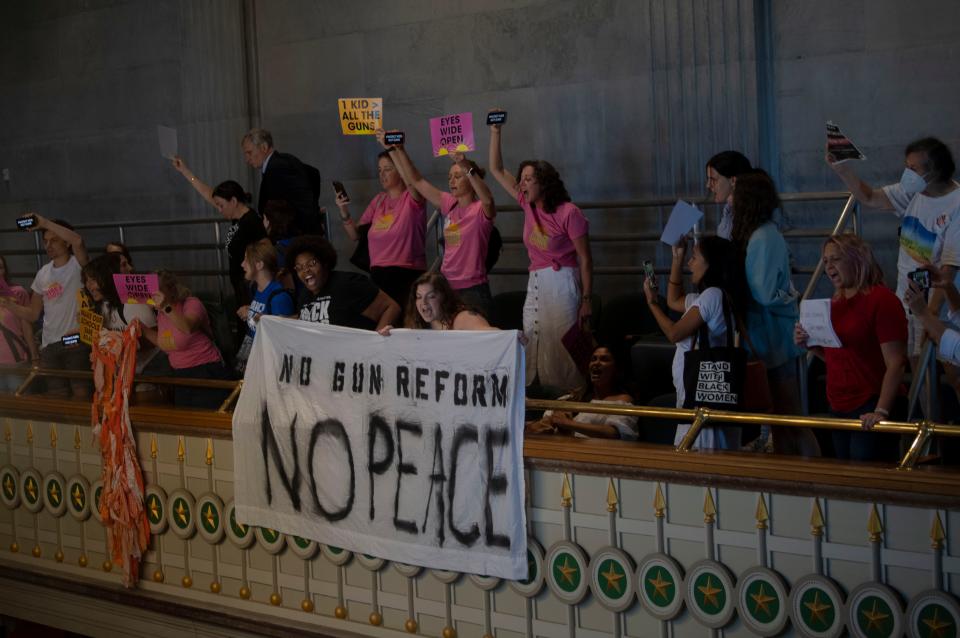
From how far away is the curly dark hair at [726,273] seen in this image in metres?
5.39

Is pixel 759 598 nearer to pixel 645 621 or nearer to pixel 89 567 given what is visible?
pixel 645 621

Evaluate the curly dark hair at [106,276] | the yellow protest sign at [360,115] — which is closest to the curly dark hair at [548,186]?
the yellow protest sign at [360,115]

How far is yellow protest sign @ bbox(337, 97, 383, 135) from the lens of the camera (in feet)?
26.3

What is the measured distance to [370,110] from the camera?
26.5ft

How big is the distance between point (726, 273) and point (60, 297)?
203 inches

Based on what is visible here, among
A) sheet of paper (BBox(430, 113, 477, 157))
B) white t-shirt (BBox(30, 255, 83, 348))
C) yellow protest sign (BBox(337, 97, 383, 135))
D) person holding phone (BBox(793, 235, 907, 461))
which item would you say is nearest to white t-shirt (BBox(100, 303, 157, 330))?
white t-shirt (BBox(30, 255, 83, 348))

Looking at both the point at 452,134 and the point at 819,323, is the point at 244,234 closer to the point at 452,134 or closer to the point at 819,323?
the point at 452,134

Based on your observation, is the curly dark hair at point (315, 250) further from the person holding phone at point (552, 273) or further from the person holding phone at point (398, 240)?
the person holding phone at point (398, 240)

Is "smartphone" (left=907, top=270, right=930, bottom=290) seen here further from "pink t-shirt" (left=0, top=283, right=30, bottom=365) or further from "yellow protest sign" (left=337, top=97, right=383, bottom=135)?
"pink t-shirt" (left=0, top=283, right=30, bottom=365)

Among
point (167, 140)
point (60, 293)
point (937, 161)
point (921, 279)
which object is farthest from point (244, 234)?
point (921, 279)

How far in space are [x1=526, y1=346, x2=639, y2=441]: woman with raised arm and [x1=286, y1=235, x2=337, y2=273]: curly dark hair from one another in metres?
1.49

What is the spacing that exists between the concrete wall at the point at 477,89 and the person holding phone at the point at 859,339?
11.6 feet

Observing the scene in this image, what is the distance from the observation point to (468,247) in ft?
24.9

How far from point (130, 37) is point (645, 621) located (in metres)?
9.87
